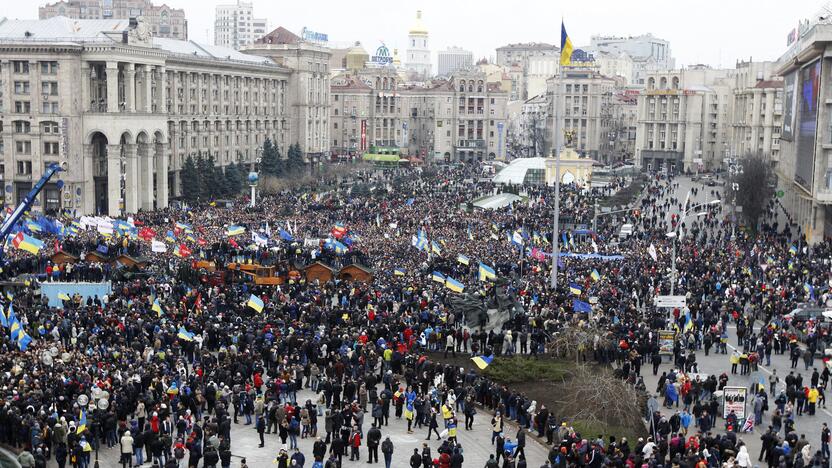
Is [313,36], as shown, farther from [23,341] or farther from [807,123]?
[23,341]

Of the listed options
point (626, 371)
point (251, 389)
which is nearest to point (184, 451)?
point (251, 389)

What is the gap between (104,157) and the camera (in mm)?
72125

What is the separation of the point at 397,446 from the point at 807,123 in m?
44.6

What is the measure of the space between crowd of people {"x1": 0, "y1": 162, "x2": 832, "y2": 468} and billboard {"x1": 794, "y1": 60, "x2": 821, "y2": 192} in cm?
710

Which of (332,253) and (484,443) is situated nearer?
(484,443)

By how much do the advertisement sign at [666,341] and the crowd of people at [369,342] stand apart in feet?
0.57

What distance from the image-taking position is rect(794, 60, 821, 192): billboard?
2309 inches

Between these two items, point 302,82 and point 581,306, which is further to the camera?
point 302,82

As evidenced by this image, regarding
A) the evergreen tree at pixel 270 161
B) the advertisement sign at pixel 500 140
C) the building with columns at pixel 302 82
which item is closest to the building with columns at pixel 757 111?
the advertisement sign at pixel 500 140

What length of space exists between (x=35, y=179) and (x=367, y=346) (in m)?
47.0

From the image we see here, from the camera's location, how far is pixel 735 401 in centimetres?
2606

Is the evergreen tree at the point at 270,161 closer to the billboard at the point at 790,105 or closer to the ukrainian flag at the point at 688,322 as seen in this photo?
the billboard at the point at 790,105

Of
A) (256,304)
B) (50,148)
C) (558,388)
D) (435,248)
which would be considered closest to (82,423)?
(256,304)

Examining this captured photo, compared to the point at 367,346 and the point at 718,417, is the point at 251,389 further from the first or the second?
the point at 718,417
